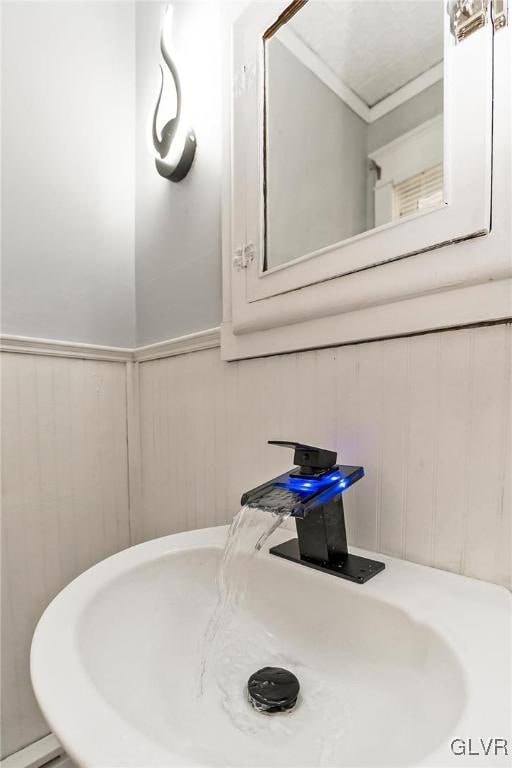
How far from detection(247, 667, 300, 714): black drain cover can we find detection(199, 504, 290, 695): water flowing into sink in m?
0.09

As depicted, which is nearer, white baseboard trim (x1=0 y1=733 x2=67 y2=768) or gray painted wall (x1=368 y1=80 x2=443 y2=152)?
gray painted wall (x1=368 y1=80 x2=443 y2=152)

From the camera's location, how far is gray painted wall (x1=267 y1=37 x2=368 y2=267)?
0.71 meters

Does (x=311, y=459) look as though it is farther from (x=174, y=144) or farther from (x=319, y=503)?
(x=174, y=144)

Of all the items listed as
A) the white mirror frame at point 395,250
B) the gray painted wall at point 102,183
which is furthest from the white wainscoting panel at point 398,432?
the gray painted wall at point 102,183

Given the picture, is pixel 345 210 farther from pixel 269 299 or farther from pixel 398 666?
pixel 398 666

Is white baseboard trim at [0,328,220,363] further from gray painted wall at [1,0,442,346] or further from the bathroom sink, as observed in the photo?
the bathroom sink

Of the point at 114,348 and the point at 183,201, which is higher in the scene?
the point at 183,201

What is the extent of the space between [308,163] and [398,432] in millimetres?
529

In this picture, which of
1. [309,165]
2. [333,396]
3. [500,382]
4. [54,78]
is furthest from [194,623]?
[54,78]

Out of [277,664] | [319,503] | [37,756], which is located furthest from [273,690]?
[37,756]

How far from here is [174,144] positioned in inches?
41.5

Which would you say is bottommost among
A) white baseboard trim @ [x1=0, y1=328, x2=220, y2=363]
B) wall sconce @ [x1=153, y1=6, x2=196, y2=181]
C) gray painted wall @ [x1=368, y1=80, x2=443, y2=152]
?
white baseboard trim @ [x1=0, y1=328, x2=220, y2=363]

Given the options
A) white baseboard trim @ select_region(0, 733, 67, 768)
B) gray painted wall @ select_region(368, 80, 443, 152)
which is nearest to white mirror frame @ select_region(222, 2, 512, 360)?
gray painted wall @ select_region(368, 80, 443, 152)

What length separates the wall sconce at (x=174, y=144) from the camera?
1030 millimetres
